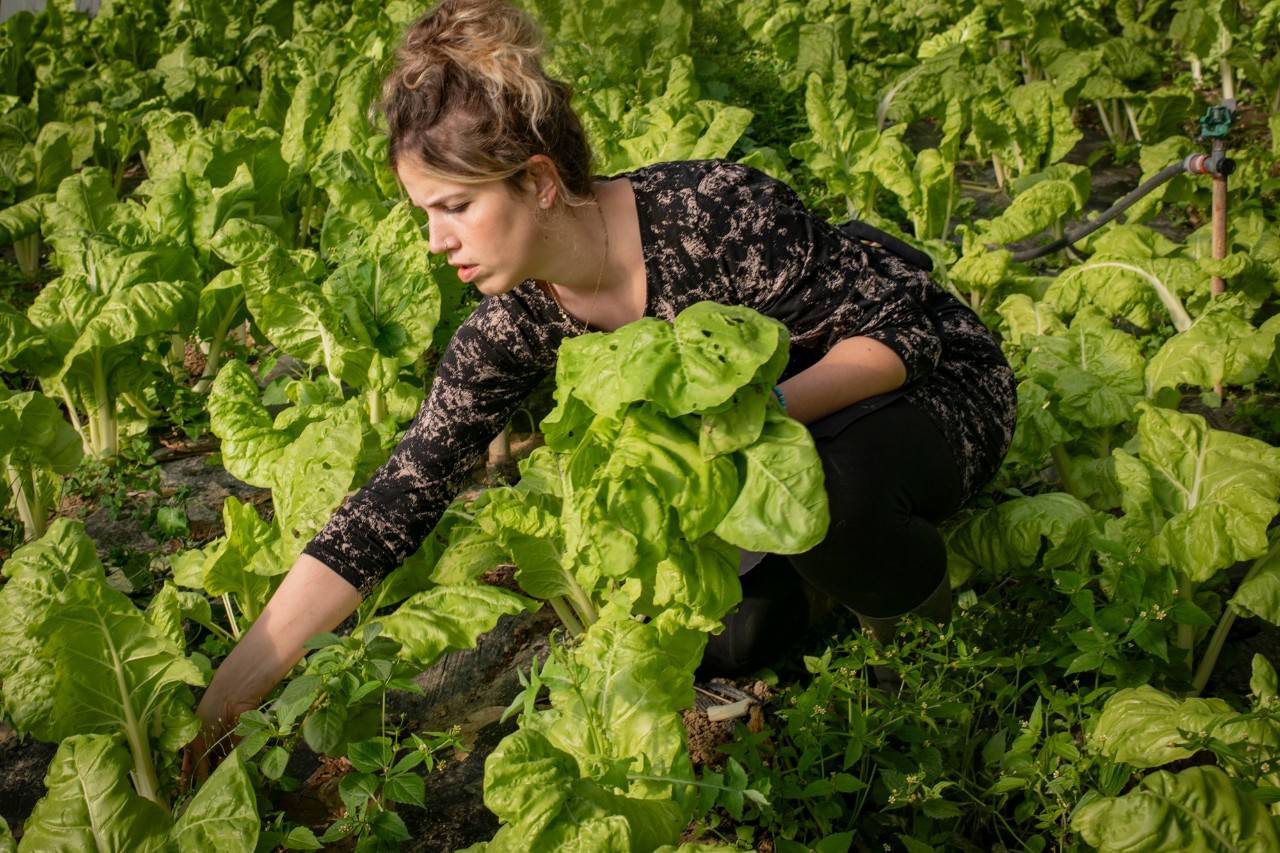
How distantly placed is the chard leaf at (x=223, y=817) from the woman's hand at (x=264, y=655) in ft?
0.90

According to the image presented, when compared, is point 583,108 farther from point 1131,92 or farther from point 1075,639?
point 1075,639

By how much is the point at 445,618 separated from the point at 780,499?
89cm

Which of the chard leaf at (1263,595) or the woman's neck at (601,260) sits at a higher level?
the woman's neck at (601,260)

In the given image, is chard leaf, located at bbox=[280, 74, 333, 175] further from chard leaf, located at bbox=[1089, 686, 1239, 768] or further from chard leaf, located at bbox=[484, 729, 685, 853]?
chard leaf, located at bbox=[1089, 686, 1239, 768]

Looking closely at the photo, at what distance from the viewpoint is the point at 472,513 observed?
2.27 meters

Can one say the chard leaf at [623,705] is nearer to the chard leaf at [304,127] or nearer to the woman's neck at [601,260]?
the woman's neck at [601,260]

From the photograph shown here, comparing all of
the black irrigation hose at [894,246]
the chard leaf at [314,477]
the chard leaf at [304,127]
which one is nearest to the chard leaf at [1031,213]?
the black irrigation hose at [894,246]

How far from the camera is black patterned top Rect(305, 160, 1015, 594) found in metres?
1.98

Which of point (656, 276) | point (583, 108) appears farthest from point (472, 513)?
point (583, 108)

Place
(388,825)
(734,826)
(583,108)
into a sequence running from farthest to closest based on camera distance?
(583,108) < (734,826) < (388,825)

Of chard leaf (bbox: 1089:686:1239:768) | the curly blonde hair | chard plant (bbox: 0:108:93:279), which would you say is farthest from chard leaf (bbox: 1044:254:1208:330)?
chard plant (bbox: 0:108:93:279)

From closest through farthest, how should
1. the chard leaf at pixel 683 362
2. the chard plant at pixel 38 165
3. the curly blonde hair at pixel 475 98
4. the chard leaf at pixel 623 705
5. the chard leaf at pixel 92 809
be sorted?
the chard leaf at pixel 683 362 → the chard leaf at pixel 623 705 → the chard leaf at pixel 92 809 → the curly blonde hair at pixel 475 98 → the chard plant at pixel 38 165

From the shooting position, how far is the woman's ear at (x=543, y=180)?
1846 millimetres

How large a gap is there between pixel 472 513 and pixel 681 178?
30.1 inches
